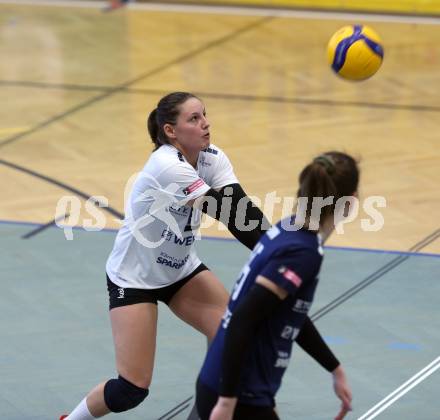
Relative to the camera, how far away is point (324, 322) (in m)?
6.66

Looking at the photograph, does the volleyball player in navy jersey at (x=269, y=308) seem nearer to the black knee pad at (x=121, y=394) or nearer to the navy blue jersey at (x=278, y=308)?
the navy blue jersey at (x=278, y=308)

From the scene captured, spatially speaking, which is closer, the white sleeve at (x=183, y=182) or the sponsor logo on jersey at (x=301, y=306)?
the sponsor logo on jersey at (x=301, y=306)

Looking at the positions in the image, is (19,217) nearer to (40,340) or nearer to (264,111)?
(40,340)

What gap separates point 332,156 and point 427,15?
36.1 feet

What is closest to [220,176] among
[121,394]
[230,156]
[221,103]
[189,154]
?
[189,154]

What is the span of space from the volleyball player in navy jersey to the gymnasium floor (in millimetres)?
1746

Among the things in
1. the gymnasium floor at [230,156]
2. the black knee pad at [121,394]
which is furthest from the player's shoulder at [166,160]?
the gymnasium floor at [230,156]

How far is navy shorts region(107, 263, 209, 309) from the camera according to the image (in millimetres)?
5016

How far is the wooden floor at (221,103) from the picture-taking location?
900 cm

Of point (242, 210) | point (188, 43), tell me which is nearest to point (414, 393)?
point (242, 210)

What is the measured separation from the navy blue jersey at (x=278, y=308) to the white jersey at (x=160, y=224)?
3.47 feet

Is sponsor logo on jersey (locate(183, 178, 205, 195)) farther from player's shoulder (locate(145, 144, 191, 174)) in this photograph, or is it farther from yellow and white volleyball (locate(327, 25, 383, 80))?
yellow and white volleyball (locate(327, 25, 383, 80))

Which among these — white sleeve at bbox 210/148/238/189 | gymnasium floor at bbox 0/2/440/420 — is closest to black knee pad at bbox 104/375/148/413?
gymnasium floor at bbox 0/2/440/420

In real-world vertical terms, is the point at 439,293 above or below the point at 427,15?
above
